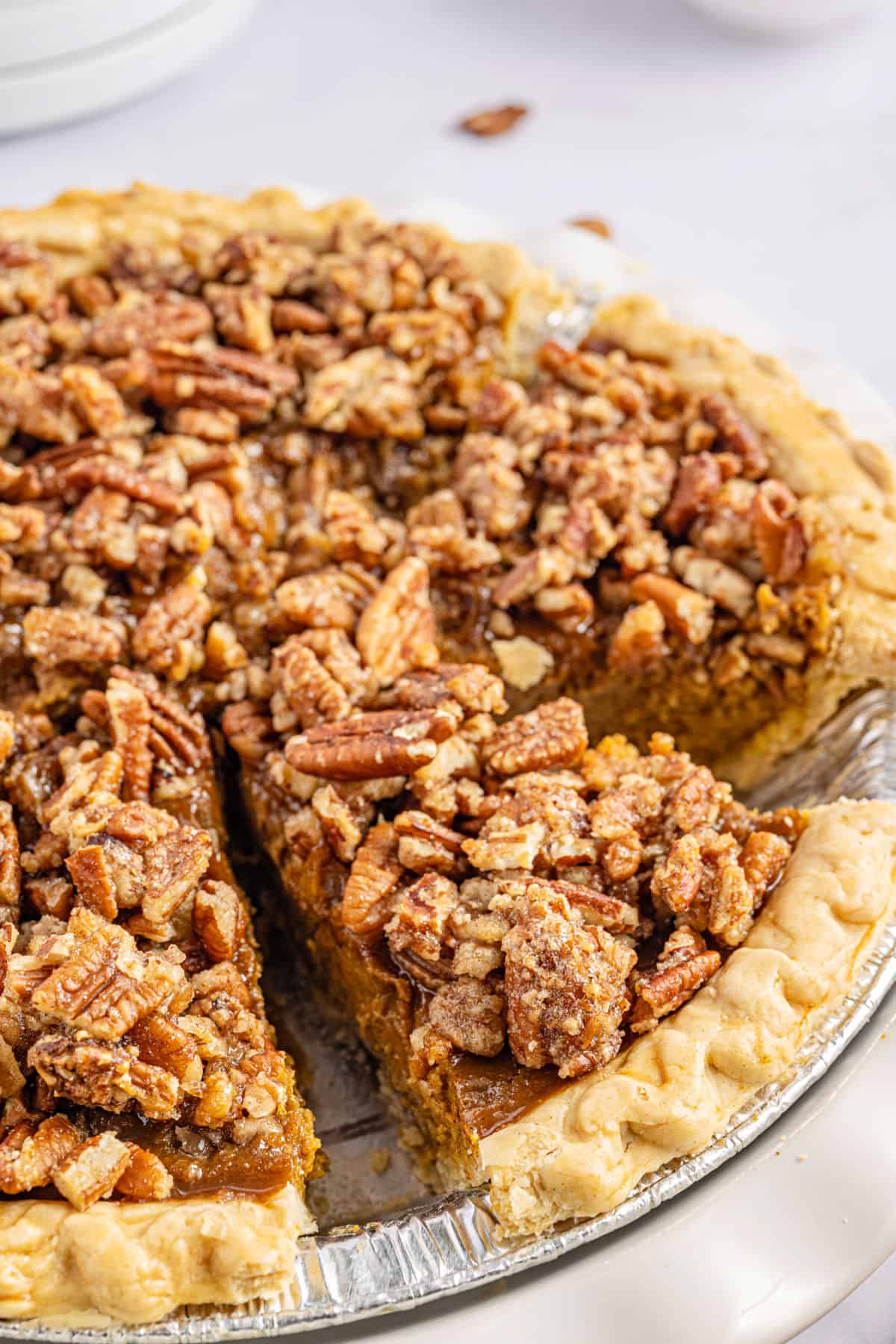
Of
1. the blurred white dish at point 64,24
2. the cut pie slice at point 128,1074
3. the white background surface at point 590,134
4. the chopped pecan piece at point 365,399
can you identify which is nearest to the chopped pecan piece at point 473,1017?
the cut pie slice at point 128,1074

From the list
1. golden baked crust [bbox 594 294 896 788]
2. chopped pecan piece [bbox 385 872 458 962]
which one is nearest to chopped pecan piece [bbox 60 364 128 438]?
golden baked crust [bbox 594 294 896 788]

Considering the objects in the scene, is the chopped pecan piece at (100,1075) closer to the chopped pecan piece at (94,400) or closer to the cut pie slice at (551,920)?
the cut pie slice at (551,920)

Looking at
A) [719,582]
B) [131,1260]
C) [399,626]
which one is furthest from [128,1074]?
[719,582]

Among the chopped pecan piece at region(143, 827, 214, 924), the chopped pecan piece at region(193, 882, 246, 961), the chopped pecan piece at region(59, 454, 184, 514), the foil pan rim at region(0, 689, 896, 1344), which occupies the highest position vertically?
the chopped pecan piece at region(59, 454, 184, 514)

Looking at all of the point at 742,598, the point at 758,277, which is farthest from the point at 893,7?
the point at 742,598

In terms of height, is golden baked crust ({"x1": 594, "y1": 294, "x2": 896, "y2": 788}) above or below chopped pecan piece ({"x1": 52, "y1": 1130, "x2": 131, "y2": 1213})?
above

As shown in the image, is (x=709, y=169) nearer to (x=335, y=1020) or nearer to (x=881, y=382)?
(x=881, y=382)

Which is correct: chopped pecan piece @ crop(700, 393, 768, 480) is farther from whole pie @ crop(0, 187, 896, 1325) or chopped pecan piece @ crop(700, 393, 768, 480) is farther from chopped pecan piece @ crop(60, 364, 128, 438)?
chopped pecan piece @ crop(60, 364, 128, 438)
